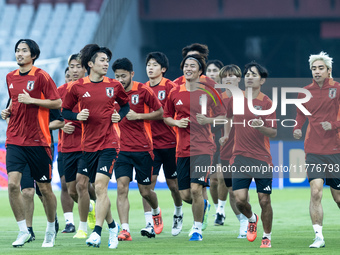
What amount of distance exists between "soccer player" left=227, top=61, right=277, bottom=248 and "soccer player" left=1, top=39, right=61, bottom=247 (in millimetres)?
2319

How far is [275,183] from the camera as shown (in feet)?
70.8

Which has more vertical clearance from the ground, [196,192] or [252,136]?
[252,136]

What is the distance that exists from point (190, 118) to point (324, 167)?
1933mm

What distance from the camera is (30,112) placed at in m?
9.03

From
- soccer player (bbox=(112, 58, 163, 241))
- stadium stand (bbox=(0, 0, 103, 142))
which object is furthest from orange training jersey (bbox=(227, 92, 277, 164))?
stadium stand (bbox=(0, 0, 103, 142))

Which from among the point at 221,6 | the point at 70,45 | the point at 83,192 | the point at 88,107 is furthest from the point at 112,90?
the point at 221,6

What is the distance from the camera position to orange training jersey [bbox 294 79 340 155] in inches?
368

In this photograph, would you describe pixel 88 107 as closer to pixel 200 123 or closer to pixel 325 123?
pixel 200 123

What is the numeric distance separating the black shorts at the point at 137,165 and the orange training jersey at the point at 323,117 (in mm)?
2300

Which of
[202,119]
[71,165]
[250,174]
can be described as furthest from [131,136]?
[250,174]

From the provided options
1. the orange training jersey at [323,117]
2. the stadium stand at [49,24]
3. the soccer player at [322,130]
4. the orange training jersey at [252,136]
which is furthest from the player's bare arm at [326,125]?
the stadium stand at [49,24]

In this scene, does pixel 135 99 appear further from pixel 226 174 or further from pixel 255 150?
pixel 226 174

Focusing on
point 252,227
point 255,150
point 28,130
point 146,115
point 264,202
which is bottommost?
point 252,227

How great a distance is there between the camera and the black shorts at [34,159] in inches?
352
